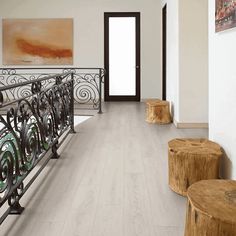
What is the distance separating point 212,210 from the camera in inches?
74.9

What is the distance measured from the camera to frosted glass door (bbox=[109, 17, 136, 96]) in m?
9.88

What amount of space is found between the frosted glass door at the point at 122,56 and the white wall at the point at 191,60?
3929 millimetres

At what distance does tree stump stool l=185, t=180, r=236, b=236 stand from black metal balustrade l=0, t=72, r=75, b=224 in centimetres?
119

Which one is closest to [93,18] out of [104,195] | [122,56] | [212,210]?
[122,56]

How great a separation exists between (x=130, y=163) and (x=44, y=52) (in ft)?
22.0

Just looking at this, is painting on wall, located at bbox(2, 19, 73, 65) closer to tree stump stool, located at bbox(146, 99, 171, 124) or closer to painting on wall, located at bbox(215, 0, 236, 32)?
tree stump stool, located at bbox(146, 99, 171, 124)

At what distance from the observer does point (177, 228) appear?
2.47 m

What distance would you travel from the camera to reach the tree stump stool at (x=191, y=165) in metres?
2.96

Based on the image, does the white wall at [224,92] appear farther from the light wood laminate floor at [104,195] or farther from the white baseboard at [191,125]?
the white baseboard at [191,125]

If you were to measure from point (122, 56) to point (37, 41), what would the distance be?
2279mm

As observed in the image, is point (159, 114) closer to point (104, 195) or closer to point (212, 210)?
point (104, 195)

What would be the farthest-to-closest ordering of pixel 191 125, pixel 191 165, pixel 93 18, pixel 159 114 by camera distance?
pixel 93 18 → pixel 159 114 → pixel 191 125 → pixel 191 165

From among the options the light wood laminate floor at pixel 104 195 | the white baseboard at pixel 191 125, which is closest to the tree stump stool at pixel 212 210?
the light wood laminate floor at pixel 104 195

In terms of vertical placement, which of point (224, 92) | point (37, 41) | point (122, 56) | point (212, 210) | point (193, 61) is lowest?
point (212, 210)
